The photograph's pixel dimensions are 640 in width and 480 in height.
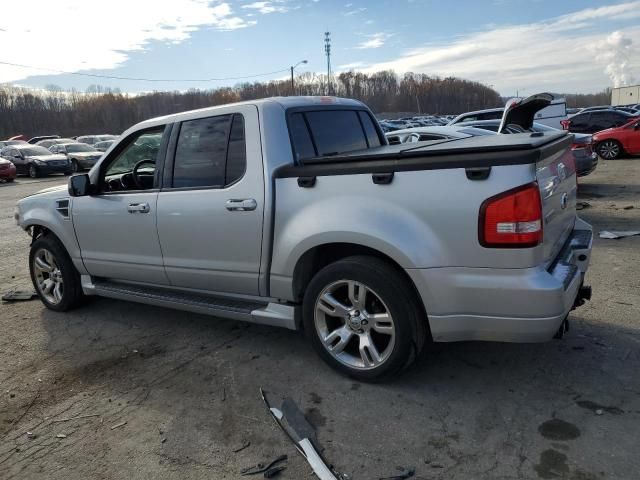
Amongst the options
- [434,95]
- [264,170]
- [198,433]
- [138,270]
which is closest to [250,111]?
[264,170]

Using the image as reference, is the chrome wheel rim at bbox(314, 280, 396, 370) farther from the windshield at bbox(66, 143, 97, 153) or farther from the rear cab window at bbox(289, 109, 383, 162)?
the windshield at bbox(66, 143, 97, 153)

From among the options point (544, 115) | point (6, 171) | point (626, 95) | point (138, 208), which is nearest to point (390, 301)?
point (138, 208)

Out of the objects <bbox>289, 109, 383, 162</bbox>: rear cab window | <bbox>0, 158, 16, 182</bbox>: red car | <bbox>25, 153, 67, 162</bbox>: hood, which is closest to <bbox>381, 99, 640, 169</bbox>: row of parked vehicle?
<bbox>289, 109, 383, 162</bbox>: rear cab window

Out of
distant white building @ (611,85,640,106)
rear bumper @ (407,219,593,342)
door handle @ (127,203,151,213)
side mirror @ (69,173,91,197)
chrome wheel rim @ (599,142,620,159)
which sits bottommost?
rear bumper @ (407,219,593,342)

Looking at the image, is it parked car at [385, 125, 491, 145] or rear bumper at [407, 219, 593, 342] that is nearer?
rear bumper at [407, 219, 593, 342]

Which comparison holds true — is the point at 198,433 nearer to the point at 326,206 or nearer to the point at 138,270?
the point at 326,206

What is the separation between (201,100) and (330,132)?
10523 cm

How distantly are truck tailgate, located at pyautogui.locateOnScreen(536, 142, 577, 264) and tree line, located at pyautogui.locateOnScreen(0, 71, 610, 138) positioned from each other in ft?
248

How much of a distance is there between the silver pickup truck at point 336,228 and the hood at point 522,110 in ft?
0.14

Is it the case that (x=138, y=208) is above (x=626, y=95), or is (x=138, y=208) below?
below

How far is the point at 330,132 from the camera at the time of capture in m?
4.25

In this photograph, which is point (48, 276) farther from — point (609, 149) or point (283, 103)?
point (609, 149)

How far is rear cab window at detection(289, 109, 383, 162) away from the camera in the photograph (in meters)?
3.88

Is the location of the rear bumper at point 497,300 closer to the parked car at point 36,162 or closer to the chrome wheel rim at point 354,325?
the chrome wheel rim at point 354,325
